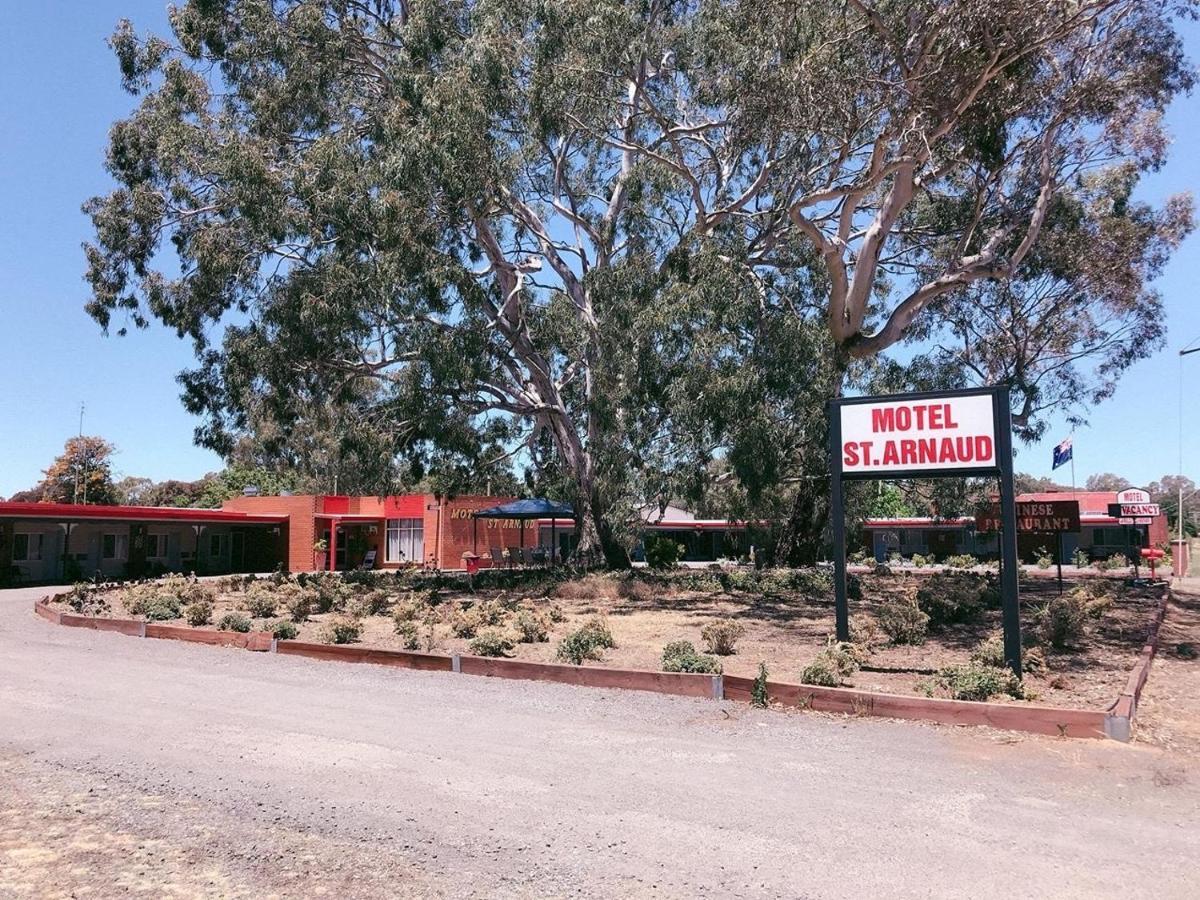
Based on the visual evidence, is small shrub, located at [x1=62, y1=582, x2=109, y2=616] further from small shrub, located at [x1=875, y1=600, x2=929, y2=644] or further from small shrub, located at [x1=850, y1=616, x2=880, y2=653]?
small shrub, located at [x1=875, y1=600, x2=929, y2=644]

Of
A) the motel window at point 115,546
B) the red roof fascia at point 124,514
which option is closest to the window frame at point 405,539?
the red roof fascia at point 124,514

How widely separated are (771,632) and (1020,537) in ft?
121

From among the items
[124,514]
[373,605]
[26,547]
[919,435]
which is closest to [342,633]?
[373,605]

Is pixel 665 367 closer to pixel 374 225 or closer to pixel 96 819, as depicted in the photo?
pixel 374 225

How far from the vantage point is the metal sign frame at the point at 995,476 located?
388 inches

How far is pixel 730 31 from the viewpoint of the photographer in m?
→ 19.0

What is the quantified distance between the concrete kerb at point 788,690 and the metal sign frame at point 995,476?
129cm

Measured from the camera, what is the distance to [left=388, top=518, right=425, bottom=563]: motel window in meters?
45.5

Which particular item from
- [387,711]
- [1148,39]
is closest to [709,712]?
[387,711]

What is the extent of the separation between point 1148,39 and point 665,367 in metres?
11.1

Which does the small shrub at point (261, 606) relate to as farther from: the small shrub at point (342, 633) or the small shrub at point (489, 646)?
the small shrub at point (489, 646)

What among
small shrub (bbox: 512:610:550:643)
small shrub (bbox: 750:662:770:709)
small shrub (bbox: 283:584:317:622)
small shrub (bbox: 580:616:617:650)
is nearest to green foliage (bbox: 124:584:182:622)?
small shrub (bbox: 283:584:317:622)

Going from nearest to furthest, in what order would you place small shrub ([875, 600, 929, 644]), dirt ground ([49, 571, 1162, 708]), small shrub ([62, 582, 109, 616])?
dirt ground ([49, 571, 1162, 708])
small shrub ([875, 600, 929, 644])
small shrub ([62, 582, 109, 616])

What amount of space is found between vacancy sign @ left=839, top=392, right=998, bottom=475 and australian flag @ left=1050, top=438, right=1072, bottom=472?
28.4 meters
